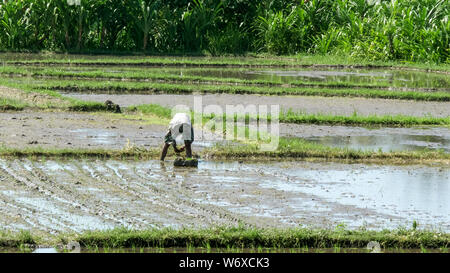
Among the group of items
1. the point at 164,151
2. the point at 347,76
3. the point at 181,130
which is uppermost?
the point at 181,130

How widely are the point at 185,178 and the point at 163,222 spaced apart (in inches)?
66.7

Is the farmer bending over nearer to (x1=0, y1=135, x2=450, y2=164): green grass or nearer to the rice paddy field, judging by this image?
the rice paddy field

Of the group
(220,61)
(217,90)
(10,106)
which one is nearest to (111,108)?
(10,106)

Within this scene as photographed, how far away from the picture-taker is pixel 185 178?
799 cm

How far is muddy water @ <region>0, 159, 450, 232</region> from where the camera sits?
6.44 m

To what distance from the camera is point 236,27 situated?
23.6m

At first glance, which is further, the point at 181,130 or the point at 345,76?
the point at 345,76

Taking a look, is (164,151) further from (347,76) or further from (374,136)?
(347,76)

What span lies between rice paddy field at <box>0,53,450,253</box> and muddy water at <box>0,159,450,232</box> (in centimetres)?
2

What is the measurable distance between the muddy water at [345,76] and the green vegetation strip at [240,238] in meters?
10.9

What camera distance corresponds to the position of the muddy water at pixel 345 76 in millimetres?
17203

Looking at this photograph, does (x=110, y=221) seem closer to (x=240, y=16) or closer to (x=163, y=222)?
(x=163, y=222)

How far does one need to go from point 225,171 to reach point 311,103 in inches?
230
